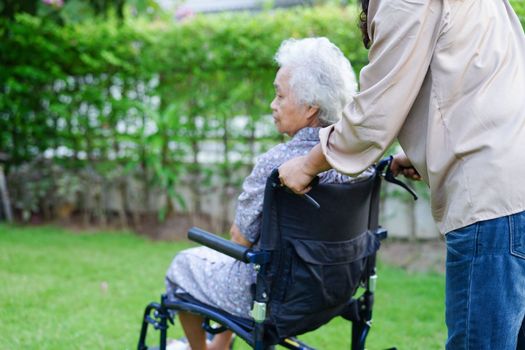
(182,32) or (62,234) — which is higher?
(182,32)

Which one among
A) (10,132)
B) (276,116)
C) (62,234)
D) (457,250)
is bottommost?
(62,234)

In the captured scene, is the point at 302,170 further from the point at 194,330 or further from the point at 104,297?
the point at 104,297

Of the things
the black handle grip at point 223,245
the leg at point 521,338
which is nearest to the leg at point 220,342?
the black handle grip at point 223,245

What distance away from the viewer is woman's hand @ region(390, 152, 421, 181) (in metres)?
2.41

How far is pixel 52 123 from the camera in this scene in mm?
6484

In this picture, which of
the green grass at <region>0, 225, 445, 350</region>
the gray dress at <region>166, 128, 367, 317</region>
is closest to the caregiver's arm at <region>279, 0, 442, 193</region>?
the gray dress at <region>166, 128, 367, 317</region>

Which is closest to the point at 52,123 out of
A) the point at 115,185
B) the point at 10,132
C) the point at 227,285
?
the point at 10,132

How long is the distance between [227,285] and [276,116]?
2.14 feet

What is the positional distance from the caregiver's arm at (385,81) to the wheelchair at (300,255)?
28 centimetres

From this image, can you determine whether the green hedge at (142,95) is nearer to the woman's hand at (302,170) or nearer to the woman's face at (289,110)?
the woman's face at (289,110)

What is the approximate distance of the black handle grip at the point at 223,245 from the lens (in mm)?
2174

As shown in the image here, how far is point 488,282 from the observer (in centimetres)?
167

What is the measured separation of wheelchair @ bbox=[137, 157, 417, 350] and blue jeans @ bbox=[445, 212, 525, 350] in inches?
20.6

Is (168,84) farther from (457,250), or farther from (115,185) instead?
(457,250)
